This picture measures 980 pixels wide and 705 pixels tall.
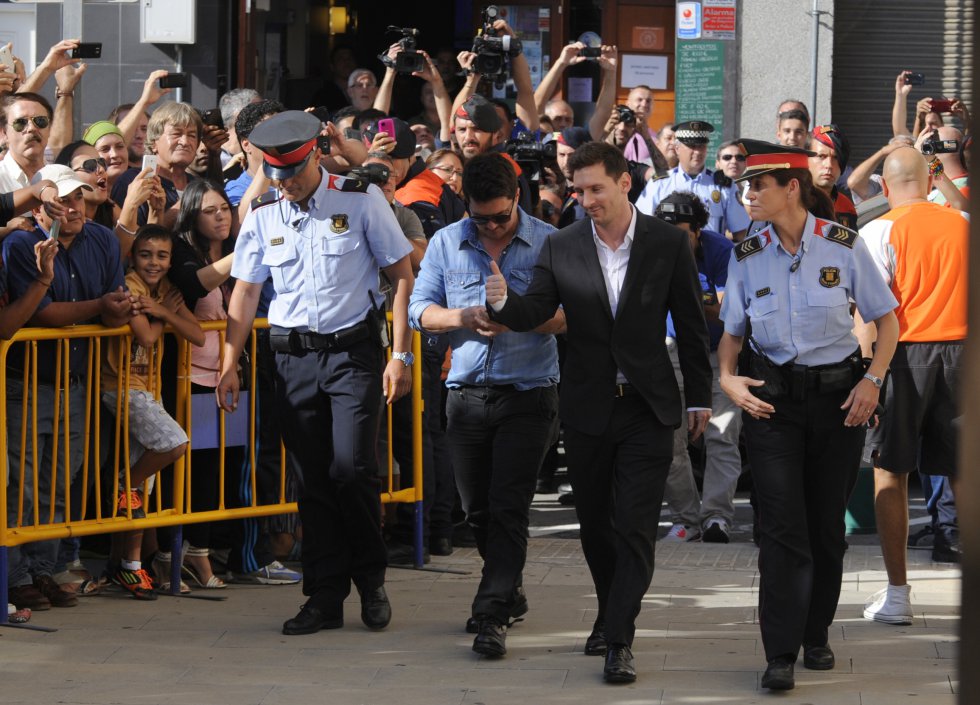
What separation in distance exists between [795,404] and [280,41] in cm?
965

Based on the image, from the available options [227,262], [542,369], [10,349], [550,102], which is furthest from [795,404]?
[550,102]

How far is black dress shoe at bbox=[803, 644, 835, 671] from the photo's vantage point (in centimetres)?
598

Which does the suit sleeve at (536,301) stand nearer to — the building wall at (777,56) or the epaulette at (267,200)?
the epaulette at (267,200)

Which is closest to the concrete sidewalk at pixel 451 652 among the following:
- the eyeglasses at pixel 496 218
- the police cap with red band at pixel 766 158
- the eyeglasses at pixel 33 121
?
the eyeglasses at pixel 496 218

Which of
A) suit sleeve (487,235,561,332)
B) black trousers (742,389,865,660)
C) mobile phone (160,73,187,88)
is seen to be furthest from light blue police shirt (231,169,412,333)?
mobile phone (160,73,187,88)

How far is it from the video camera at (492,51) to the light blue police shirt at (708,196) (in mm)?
1424

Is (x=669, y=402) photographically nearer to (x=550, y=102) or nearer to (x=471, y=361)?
(x=471, y=361)

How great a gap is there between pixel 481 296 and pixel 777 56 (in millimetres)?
8185

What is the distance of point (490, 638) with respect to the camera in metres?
6.12

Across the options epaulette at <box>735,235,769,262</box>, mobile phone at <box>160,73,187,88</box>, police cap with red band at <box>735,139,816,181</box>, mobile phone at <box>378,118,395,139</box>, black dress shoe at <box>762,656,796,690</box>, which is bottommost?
black dress shoe at <box>762,656,796,690</box>

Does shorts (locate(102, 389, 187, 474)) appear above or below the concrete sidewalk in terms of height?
above

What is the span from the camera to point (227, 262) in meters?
7.30

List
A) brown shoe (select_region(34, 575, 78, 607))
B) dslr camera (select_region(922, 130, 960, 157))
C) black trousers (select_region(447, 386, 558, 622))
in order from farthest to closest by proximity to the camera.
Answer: dslr camera (select_region(922, 130, 960, 157)) < brown shoe (select_region(34, 575, 78, 607)) < black trousers (select_region(447, 386, 558, 622))

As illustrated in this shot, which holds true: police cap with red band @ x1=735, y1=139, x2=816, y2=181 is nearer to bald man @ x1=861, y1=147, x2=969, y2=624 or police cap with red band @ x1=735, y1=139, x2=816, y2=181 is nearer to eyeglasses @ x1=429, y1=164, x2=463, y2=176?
bald man @ x1=861, y1=147, x2=969, y2=624
